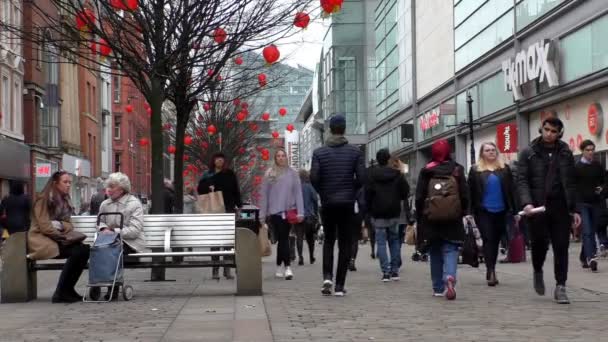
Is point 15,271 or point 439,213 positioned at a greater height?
point 439,213

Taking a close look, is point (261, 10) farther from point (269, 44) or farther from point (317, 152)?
point (317, 152)

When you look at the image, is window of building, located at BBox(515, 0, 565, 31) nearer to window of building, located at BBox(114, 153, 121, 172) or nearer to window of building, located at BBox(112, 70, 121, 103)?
window of building, located at BBox(112, 70, 121, 103)

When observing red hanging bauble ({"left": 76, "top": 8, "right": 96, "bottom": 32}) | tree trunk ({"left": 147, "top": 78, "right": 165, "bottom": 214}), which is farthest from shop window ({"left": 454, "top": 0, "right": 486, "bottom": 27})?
red hanging bauble ({"left": 76, "top": 8, "right": 96, "bottom": 32})

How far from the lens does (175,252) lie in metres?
11.5

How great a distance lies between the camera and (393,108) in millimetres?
67750

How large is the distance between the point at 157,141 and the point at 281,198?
8.84 feet

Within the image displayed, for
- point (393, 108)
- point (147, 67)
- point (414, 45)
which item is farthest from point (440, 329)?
point (393, 108)

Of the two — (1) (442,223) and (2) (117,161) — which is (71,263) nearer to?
(1) (442,223)

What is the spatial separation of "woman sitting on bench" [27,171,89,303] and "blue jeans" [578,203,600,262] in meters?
6.99

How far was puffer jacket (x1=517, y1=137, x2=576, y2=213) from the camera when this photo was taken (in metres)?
9.91

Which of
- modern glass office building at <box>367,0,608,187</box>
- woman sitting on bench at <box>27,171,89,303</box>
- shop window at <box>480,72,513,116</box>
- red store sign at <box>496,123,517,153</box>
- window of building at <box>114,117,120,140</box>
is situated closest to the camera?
woman sitting on bench at <box>27,171,89,303</box>

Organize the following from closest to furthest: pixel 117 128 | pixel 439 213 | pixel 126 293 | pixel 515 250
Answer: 1. pixel 439 213
2. pixel 126 293
3. pixel 515 250
4. pixel 117 128

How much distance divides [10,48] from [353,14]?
38603 mm

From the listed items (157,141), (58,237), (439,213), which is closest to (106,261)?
(58,237)
